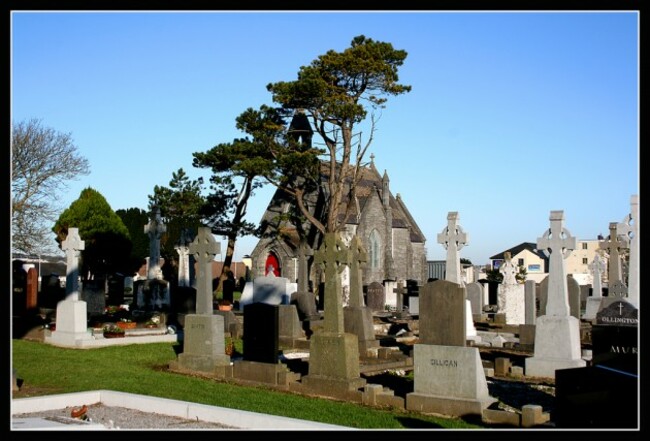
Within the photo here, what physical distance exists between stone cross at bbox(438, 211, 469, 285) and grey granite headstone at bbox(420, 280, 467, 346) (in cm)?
877

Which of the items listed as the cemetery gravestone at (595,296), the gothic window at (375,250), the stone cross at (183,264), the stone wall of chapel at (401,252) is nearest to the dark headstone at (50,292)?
the stone cross at (183,264)

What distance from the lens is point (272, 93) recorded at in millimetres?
37000

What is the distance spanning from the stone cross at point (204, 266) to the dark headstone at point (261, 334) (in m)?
1.53

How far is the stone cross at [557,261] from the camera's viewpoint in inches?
564

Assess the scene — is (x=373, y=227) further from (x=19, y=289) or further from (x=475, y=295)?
(x=19, y=289)

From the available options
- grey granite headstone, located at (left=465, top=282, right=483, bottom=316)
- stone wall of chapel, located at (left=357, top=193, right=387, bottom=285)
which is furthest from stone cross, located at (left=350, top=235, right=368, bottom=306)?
stone wall of chapel, located at (left=357, top=193, right=387, bottom=285)

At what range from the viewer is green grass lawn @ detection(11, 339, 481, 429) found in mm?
9703

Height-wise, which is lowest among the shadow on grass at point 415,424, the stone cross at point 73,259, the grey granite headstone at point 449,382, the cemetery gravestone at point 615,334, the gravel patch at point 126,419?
the shadow on grass at point 415,424

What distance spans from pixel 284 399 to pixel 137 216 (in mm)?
50817

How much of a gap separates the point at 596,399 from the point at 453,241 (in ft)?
36.9

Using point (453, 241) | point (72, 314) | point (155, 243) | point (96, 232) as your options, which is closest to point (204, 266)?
point (72, 314)

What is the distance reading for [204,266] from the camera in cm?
1473

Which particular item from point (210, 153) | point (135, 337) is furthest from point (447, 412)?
A: point (210, 153)

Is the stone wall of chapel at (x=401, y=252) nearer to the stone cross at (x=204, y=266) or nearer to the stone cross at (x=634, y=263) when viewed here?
the stone cross at (x=634, y=263)
